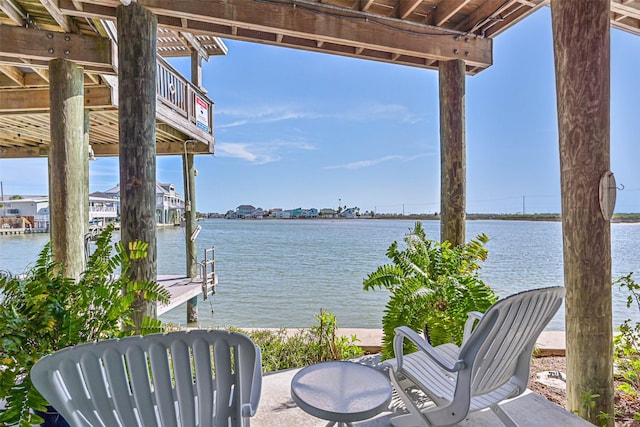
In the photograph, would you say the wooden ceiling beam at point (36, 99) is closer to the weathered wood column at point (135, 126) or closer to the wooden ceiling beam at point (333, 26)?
the wooden ceiling beam at point (333, 26)

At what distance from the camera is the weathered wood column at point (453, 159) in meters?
3.09

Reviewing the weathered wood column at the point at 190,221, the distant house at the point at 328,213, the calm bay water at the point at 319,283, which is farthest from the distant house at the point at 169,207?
the weathered wood column at the point at 190,221

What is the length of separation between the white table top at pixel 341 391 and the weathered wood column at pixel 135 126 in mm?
1371

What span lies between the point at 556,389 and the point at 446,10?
305 cm

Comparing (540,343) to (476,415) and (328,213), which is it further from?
(328,213)

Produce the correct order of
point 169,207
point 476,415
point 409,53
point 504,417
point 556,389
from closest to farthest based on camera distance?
point 504,417 → point 476,415 → point 556,389 → point 409,53 → point 169,207

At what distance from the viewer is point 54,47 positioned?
3195 millimetres

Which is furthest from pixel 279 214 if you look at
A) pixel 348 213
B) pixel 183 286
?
pixel 183 286

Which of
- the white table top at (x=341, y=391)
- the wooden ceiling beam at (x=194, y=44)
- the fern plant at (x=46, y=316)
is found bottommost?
the white table top at (x=341, y=391)

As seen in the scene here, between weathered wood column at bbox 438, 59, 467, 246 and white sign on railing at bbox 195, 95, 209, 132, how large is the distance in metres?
4.69

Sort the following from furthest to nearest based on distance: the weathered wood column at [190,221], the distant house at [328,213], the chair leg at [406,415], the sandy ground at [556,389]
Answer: the distant house at [328,213] → the weathered wood column at [190,221] → the sandy ground at [556,389] → the chair leg at [406,415]

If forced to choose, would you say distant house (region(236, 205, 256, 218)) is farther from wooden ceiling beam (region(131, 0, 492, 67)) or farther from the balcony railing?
wooden ceiling beam (region(131, 0, 492, 67))

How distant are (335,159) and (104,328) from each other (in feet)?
103

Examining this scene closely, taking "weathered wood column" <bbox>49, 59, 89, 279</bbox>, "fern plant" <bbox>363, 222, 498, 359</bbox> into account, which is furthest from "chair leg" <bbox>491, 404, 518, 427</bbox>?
"weathered wood column" <bbox>49, 59, 89, 279</bbox>
